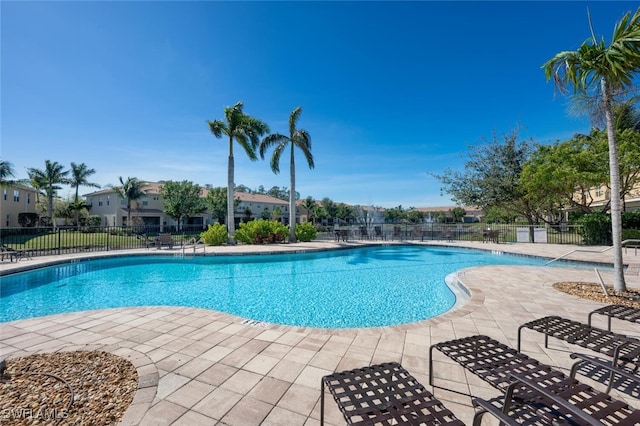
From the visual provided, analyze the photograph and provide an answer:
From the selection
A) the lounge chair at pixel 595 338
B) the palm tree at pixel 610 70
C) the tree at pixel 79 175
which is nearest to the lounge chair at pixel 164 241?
the lounge chair at pixel 595 338

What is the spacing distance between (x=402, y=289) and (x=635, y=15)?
687 cm

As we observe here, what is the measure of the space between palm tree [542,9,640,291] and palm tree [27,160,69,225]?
4343 cm

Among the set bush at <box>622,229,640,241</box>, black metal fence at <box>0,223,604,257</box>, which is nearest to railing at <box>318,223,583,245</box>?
black metal fence at <box>0,223,604,257</box>

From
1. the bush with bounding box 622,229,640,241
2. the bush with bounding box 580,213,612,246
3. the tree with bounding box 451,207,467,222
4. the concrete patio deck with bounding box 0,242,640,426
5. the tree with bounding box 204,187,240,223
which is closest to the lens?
the concrete patio deck with bounding box 0,242,640,426

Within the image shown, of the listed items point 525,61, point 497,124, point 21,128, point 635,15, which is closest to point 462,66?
point 525,61

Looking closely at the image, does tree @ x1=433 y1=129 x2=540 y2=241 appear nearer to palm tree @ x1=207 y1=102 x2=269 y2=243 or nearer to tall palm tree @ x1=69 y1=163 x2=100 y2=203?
palm tree @ x1=207 y1=102 x2=269 y2=243

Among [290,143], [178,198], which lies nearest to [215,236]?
[290,143]

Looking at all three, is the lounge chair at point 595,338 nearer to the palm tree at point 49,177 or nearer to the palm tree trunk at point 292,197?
the palm tree trunk at point 292,197

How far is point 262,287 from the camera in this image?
7.68 m

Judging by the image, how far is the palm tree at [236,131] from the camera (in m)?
14.7

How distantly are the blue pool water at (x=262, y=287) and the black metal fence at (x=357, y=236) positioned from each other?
4.35m

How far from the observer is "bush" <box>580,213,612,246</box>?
43.1 ft

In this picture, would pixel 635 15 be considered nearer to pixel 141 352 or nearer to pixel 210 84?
pixel 141 352

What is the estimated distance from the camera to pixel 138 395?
2229 mm
